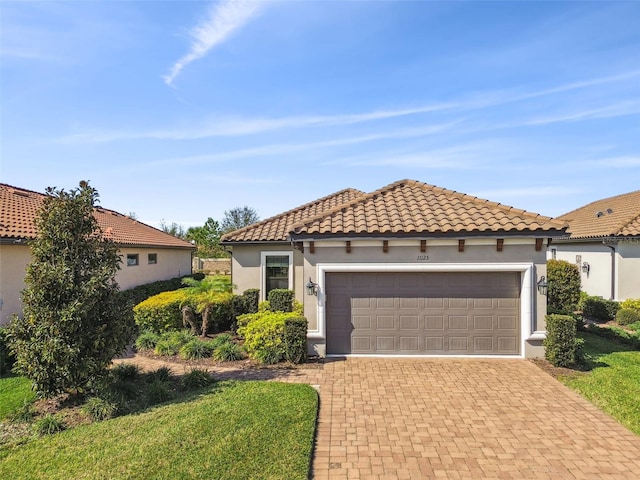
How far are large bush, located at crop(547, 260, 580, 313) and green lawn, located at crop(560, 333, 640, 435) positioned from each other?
4.00 metres

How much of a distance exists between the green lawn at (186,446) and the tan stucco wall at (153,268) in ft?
34.1

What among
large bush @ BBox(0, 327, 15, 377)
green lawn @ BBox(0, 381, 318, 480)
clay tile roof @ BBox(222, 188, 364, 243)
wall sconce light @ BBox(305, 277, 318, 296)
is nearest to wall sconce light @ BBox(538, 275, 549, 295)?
wall sconce light @ BBox(305, 277, 318, 296)

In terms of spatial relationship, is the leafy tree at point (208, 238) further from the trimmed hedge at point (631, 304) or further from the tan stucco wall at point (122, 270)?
the trimmed hedge at point (631, 304)

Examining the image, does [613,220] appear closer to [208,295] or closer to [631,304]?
[631,304]

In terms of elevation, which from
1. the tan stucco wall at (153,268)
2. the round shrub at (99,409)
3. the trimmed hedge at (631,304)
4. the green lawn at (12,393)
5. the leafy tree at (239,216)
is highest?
the leafy tree at (239,216)

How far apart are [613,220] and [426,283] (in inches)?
578

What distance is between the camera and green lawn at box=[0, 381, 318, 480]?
4.36 m

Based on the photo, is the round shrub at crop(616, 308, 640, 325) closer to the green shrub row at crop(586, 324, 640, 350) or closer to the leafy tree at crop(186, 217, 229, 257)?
the green shrub row at crop(586, 324, 640, 350)

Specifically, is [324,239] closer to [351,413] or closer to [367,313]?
[367,313]

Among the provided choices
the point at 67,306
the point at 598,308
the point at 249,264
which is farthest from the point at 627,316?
the point at 67,306

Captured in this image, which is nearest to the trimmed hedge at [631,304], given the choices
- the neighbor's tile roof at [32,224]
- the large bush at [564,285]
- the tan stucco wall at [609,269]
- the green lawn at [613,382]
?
the tan stucco wall at [609,269]

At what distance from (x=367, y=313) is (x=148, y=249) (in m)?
14.5

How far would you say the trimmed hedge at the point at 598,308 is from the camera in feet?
46.5

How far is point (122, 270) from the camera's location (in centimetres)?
1633
